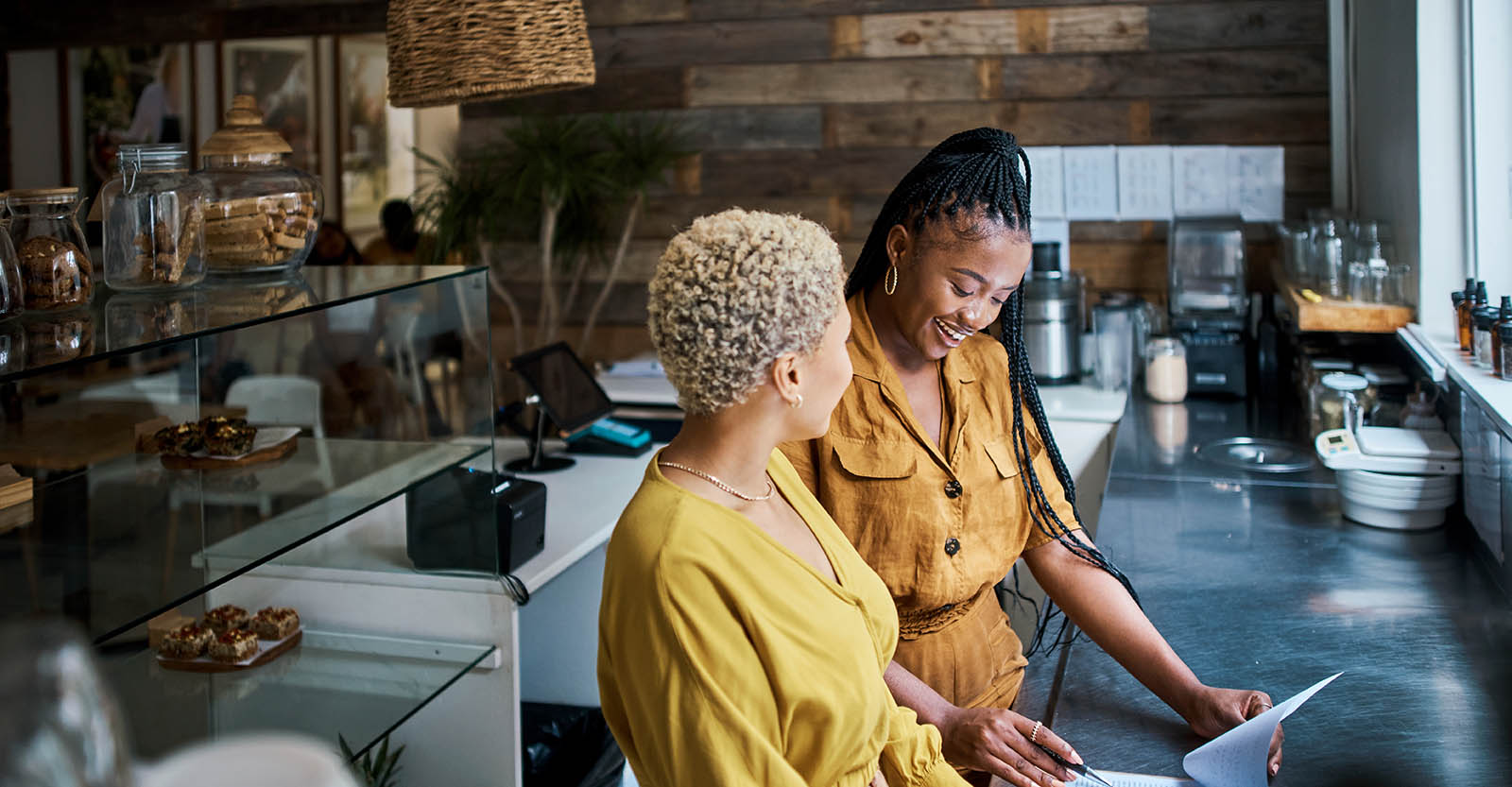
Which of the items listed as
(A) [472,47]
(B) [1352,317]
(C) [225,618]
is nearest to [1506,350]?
(B) [1352,317]

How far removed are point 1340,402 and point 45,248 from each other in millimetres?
2697

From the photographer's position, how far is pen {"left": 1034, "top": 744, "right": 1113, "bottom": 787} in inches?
56.7

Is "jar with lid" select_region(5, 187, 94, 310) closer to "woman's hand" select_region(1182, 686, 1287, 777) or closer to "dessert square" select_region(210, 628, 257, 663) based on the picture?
"dessert square" select_region(210, 628, 257, 663)

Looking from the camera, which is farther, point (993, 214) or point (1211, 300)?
point (1211, 300)

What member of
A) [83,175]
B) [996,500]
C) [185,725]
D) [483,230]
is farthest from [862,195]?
[83,175]

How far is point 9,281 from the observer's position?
56.6 inches

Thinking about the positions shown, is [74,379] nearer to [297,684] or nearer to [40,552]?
[297,684]

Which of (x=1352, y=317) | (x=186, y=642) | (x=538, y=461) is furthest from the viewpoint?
(x=538, y=461)

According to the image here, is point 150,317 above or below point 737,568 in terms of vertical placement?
above

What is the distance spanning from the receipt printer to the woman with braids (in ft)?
2.51

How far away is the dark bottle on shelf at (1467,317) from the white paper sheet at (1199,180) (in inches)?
69.5

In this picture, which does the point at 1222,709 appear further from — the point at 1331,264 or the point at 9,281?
the point at 1331,264

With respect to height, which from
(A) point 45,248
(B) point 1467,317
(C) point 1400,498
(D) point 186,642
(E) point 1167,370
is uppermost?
(A) point 45,248

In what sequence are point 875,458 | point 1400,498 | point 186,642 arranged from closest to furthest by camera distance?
point 875,458, point 186,642, point 1400,498
